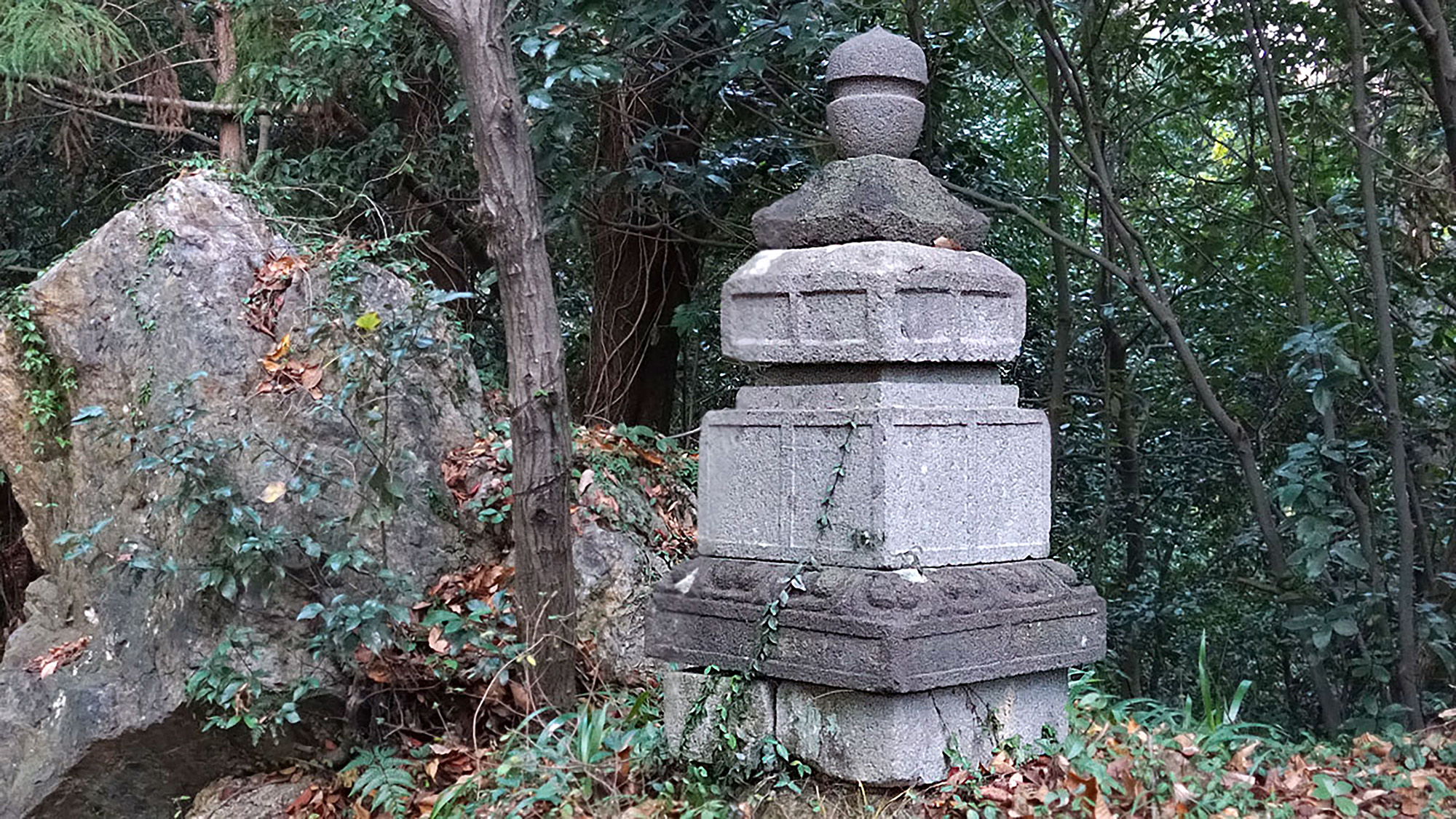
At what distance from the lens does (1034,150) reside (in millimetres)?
9570

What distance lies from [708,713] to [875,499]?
815 mm

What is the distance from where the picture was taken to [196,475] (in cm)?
445

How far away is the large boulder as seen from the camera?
4.59m

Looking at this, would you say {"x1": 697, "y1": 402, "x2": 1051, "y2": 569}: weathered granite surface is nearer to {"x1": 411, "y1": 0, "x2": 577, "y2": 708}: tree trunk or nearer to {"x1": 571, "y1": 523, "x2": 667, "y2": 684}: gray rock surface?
Answer: {"x1": 411, "y1": 0, "x2": 577, "y2": 708}: tree trunk

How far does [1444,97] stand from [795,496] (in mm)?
3472

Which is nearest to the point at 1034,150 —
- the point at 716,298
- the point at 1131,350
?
the point at 1131,350

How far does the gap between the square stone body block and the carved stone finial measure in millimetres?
755

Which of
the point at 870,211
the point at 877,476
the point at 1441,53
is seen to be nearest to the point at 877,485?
the point at 877,476

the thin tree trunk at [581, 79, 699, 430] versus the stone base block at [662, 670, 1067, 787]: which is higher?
the thin tree trunk at [581, 79, 699, 430]

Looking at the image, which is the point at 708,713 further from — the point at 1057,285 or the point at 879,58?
the point at 1057,285

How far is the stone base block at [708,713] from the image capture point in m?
3.51

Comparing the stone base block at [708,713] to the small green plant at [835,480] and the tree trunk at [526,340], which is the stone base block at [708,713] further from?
the tree trunk at [526,340]

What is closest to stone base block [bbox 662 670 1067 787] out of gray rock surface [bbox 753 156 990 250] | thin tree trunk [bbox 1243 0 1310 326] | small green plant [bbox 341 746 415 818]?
small green plant [bbox 341 746 415 818]

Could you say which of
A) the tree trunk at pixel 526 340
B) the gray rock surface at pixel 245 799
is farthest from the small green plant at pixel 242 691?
the tree trunk at pixel 526 340
